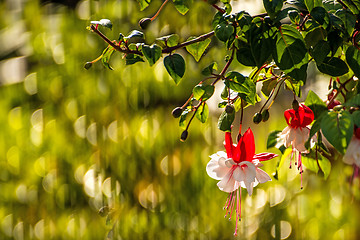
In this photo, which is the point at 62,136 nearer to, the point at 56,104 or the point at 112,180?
the point at 56,104

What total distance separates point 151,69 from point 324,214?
67 cm

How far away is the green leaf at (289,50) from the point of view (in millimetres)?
452

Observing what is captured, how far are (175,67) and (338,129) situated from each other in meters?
0.15

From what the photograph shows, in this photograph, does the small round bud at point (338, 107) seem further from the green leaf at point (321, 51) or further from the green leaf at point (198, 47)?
the green leaf at point (198, 47)

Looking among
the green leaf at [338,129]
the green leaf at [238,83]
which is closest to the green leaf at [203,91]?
the green leaf at [238,83]

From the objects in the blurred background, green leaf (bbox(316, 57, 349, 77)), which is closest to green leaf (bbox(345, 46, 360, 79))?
green leaf (bbox(316, 57, 349, 77))

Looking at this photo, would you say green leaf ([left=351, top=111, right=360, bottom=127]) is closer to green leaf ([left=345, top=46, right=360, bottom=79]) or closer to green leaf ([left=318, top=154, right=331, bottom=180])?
green leaf ([left=345, top=46, right=360, bottom=79])

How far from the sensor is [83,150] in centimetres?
161

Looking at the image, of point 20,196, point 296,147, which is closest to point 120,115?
point 20,196

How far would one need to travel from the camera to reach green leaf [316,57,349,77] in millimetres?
498

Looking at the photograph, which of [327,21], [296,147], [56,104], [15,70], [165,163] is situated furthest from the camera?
[15,70]

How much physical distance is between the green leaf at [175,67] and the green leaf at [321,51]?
0.40ft

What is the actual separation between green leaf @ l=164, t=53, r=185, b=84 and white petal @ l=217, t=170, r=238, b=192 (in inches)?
5.2

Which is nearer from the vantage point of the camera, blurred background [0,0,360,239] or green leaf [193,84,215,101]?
green leaf [193,84,215,101]
